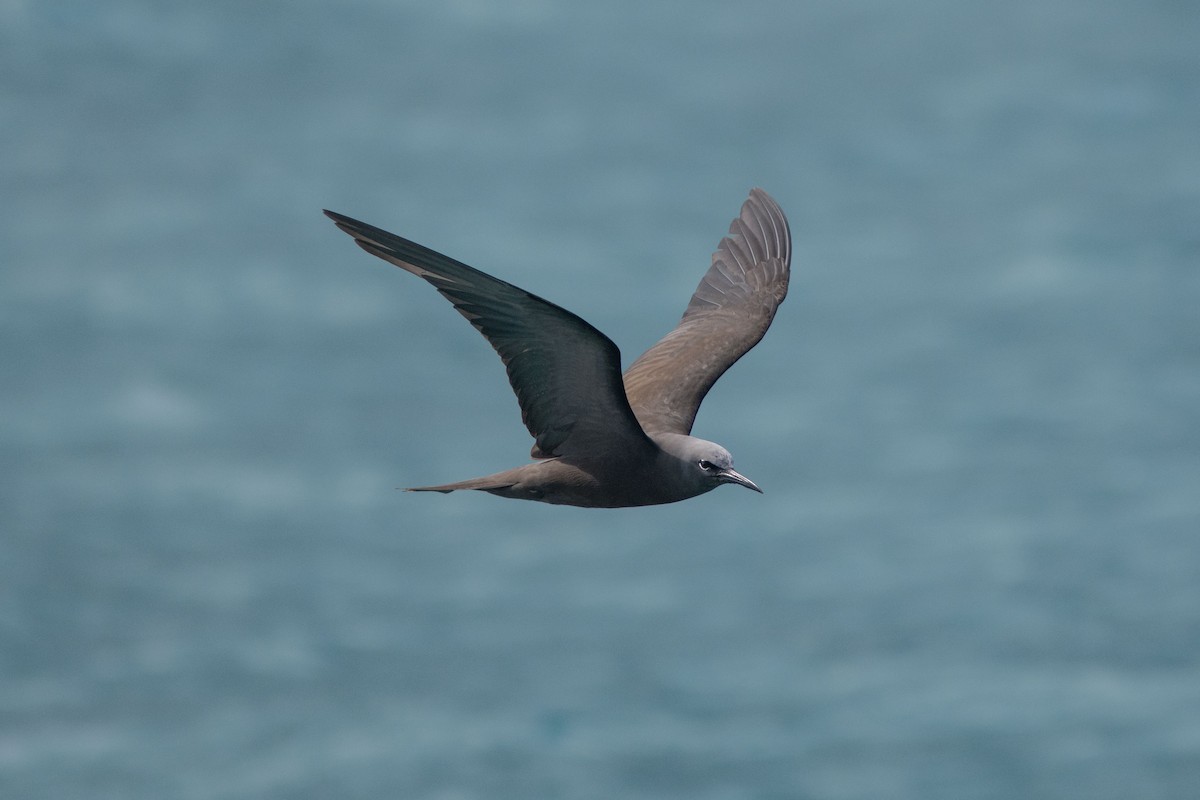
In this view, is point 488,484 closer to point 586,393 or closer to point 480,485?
point 480,485

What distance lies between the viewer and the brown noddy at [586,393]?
38.2 feet

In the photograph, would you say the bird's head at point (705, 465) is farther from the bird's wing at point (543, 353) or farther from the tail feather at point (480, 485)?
the tail feather at point (480, 485)

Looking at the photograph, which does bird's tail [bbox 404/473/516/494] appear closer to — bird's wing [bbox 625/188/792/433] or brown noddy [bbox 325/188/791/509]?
brown noddy [bbox 325/188/791/509]

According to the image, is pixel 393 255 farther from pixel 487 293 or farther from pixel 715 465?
pixel 715 465

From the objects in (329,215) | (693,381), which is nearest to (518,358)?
(329,215)

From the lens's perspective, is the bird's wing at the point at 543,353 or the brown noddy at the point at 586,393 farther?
the brown noddy at the point at 586,393

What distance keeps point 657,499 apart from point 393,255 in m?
3.13

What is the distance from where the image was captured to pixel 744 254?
17.2m

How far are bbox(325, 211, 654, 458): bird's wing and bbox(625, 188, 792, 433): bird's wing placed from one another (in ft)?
4.60

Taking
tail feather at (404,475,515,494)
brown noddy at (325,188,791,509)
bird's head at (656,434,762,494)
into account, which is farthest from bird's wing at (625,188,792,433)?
tail feather at (404,475,515,494)

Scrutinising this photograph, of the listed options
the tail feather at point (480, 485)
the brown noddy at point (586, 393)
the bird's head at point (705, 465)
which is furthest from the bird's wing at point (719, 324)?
the tail feather at point (480, 485)

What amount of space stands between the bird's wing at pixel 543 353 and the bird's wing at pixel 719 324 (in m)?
1.40

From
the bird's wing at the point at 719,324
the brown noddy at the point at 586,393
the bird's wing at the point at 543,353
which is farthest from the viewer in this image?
the bird's wing at the point at 719,324

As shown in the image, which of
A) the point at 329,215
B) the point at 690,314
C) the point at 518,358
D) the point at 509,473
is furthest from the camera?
the point at 690,314
